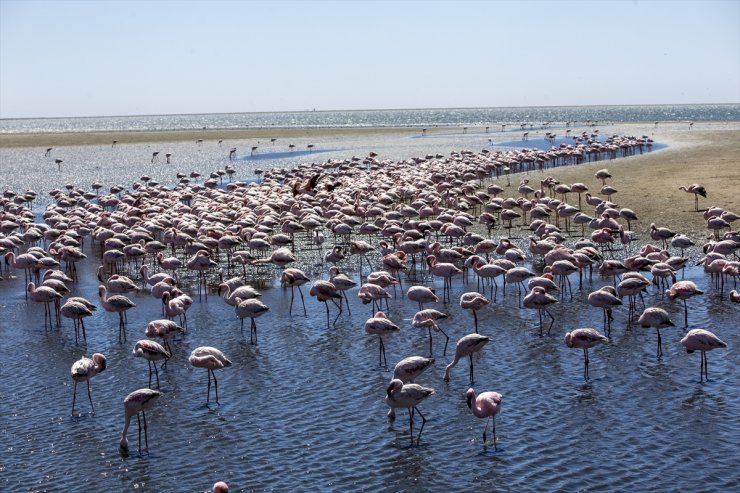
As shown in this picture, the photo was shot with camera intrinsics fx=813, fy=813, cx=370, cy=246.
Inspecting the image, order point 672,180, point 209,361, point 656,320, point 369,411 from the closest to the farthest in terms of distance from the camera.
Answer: point 369,411 → point 209,361 → point 656,320 → point 672,180

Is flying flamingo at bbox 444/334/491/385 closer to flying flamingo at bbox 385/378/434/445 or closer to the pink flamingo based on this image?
flying flamingo at bbox 385/378/434/445

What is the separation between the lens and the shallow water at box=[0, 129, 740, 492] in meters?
11.3

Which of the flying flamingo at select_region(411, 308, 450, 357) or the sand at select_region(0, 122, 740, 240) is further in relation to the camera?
the sand at select_region(0, 122, 740, 240)

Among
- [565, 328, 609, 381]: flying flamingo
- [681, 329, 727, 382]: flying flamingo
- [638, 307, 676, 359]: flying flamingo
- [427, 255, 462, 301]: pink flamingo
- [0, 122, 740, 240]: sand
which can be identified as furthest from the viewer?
[0, 122, 740, 240]: sand

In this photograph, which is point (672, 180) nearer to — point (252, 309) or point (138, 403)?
point (252, 309)

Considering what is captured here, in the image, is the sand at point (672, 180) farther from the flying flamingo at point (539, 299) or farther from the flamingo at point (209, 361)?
the flamingo at point (209, 361)

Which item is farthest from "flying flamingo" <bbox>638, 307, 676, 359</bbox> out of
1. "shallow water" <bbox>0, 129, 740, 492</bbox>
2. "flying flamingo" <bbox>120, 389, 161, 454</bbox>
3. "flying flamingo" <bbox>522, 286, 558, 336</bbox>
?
"flying flamingo" <bbox>120, 389, 161, 454</bbox>

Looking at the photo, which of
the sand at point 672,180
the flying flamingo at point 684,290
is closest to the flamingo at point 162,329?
the flying flamingo at point 684,290

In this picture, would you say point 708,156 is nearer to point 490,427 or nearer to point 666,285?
point 666,285

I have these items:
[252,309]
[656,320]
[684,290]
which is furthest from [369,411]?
[684,290]

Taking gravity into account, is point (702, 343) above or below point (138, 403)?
above

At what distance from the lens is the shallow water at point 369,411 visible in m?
11.3

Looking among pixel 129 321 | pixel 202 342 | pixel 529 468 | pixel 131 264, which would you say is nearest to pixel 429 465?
pixel 529 468

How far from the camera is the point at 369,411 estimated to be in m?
13.5
